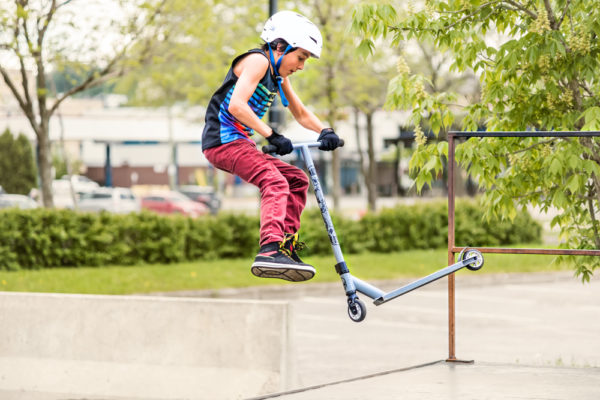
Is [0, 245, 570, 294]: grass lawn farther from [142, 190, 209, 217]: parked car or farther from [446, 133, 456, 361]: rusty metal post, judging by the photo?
[142, 190, 209, 217]: parked car

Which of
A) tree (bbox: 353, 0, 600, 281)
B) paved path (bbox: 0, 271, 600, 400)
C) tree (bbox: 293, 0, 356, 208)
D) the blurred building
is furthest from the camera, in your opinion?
the blurred building

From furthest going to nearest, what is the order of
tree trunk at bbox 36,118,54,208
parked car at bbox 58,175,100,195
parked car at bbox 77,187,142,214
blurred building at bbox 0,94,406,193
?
1. blurred building at bbox 0,94,406,193
2. parked car at bbox 58,175,100,195
3. parked car at bbox 77,187,142,214
4. tree trunk at bbox 36,118,54,208

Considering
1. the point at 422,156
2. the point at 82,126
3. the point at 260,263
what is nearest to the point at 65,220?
the point at 422,156

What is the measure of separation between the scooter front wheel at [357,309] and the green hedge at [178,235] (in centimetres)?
1140

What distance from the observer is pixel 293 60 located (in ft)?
13.9

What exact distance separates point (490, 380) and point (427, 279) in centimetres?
138

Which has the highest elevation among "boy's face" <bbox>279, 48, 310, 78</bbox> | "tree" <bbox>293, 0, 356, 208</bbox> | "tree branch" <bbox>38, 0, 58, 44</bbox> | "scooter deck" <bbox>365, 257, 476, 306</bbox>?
"tree" <bbox>293, 0, 356, 208</bbox>

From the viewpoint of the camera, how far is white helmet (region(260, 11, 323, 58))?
416 centimetres

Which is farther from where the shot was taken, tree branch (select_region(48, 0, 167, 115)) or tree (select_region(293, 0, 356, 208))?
tree (select_region(293, 0, 356, 208))

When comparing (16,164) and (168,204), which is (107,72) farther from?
(16,164)

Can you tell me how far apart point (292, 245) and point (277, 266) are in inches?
8.5

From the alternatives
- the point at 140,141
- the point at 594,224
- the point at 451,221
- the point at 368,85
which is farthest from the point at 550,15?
the point at 140,141

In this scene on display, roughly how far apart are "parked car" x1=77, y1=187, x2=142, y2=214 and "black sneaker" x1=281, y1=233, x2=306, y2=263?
36362 millimetres

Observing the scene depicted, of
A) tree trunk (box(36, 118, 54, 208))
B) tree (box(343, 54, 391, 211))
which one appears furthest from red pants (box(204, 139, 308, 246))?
tree (box(343, 54, 391, 211))
